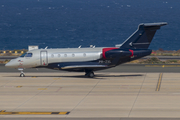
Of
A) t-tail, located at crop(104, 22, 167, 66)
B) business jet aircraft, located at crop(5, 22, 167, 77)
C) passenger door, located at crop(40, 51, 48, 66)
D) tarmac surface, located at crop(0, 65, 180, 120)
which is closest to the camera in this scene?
tarmac surface, located at crop(0, 65, 180, 120)

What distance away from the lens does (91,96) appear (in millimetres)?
25516

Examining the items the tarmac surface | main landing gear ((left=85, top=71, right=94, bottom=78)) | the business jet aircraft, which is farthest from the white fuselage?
the tarmac surface

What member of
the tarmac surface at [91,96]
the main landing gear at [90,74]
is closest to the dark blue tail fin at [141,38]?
the tarmac surface at [91,96]

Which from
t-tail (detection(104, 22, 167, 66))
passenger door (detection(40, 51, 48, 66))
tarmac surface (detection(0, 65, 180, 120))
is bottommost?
tarmac surface (detection(0, 65, 180, 120))

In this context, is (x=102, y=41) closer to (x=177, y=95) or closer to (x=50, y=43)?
(x=50, y=43)

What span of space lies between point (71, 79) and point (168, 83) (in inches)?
391

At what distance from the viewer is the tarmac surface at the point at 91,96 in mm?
20047

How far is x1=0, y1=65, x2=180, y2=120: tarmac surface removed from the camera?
20047mm

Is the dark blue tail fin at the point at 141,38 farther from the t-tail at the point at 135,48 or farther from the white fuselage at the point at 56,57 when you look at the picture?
the white fuselage at the point at 56,57

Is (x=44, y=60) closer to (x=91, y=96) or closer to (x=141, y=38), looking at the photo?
(x=141, y=38)

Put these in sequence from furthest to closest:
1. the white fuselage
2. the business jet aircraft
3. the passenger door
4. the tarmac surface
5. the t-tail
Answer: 1. the passenger door
2. the white fuselage
3. the business jet aircraft
4. the t-tail
5. the tarmac surface

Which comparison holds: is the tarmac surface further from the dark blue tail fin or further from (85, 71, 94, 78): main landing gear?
the dark blue tail fin

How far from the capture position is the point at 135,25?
197 metres

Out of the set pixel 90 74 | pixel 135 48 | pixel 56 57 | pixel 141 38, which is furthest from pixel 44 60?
pixel 141 38
